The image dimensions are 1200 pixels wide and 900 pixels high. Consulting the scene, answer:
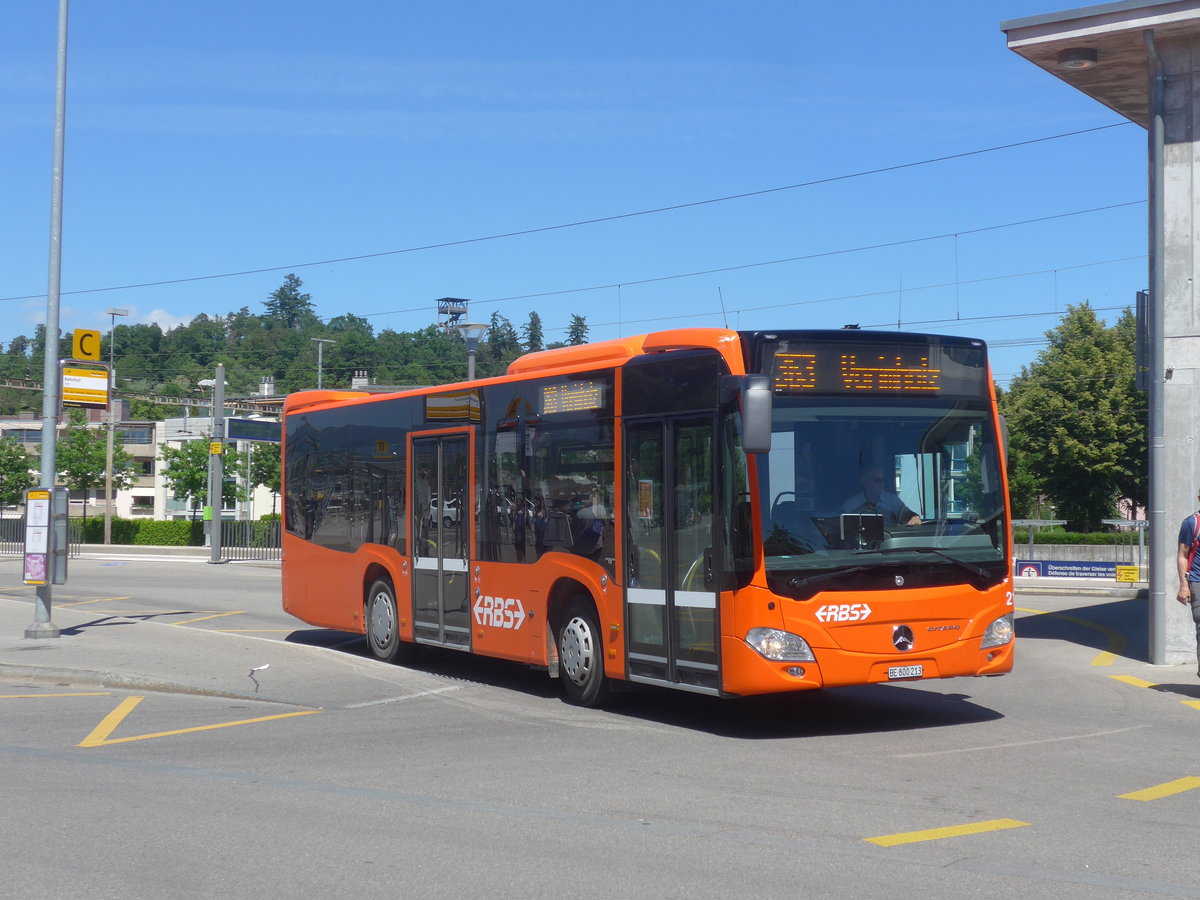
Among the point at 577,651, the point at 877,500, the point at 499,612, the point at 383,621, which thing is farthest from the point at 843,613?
the point at 383,621

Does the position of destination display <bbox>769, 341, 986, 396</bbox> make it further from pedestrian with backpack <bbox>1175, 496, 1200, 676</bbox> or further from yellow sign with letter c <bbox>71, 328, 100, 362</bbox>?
yellow sign with letter c <bbox>71, 328, 100, 362</bbox>

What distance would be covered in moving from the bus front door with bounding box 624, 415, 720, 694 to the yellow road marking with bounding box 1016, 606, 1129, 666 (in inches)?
252

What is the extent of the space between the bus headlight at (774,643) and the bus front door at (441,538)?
4430 mm

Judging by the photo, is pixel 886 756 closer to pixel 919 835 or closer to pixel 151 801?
pixel 919 835

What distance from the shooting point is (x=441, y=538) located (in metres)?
14.0

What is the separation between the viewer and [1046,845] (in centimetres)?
660

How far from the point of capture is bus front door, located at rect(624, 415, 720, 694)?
1021 cm

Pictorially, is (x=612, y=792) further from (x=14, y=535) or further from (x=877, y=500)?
(x=14, y=535)

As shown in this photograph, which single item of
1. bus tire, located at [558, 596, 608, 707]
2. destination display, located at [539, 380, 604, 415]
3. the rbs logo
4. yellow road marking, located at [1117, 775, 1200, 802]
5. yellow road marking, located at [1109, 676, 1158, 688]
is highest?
destination display, located at [539, 380, 604, 415]

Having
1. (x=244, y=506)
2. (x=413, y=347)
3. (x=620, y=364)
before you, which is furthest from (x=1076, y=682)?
(x=413, y=347)

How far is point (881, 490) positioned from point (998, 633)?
161cm

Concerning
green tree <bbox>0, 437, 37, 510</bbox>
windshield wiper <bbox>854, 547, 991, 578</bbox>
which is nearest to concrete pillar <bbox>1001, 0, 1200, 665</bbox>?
windshield wiper <bbox>854, 547, 991, 578</bbox>

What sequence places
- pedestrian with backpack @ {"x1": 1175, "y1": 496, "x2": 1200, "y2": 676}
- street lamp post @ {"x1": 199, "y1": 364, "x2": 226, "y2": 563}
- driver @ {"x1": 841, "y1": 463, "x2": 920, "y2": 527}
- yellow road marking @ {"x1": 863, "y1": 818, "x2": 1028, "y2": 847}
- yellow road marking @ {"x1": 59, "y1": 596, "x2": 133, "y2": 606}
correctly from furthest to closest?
street lamp post @ {"x1": 199, "y1": 364, "x2": 226, "y2": 563}, yellow road marking @ {"x1": 59, "y1": 596, "x2": 133, "y2": 606}, pedestrian with backpack @ {"x1": 1175, "y1": 496, "x2": 1200, "y2": 676}, driver @ {"x1": 841, "y1": 463, "x2": 920, "y2": 527}, yellow road marking @ {"x1": 863, "y1": 818, "x2": 1028, "y2": 847}

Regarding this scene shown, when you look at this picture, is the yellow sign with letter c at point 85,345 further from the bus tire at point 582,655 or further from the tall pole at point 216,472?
the tall pole at point 216,472
